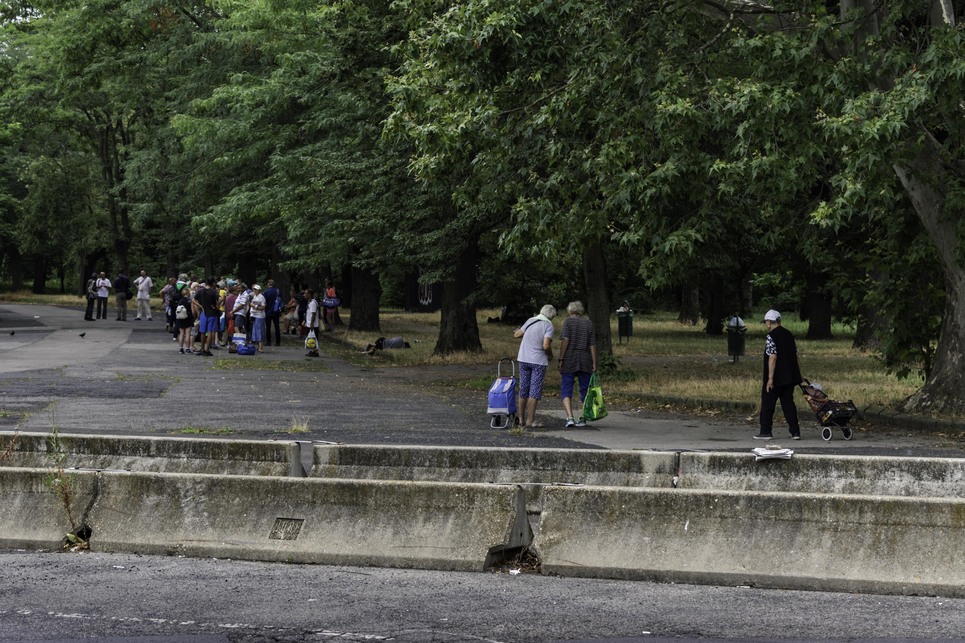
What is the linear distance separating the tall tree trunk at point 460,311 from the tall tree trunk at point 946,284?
49.0ft

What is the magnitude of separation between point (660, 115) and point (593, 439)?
418cm

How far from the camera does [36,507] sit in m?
9.91

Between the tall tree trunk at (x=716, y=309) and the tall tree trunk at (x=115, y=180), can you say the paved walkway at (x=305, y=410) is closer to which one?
the tall tree trunk at (x=716, y=309)

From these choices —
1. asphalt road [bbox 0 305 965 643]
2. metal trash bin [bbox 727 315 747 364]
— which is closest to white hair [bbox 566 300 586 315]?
asphalt road [bbox 0 305 965 643]

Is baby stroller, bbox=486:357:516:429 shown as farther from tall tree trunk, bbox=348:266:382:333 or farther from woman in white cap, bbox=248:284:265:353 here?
tall tree trunk, bbox=348:266:382:333

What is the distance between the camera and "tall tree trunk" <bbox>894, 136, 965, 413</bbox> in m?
18.3

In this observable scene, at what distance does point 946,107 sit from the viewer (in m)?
15.4

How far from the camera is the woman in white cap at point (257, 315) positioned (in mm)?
33938

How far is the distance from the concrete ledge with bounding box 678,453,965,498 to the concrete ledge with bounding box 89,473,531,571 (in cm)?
237

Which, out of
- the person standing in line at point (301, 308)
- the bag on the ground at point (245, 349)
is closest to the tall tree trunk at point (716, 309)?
the person standing in line at point (301, 308)

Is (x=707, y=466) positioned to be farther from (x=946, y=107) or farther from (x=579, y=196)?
(x=579, y=196)

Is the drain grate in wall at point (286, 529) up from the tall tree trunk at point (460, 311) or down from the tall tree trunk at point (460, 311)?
down

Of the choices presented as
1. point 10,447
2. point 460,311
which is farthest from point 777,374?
point 460,311

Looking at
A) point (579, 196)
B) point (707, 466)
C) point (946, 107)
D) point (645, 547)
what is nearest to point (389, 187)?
point (579, 196)
